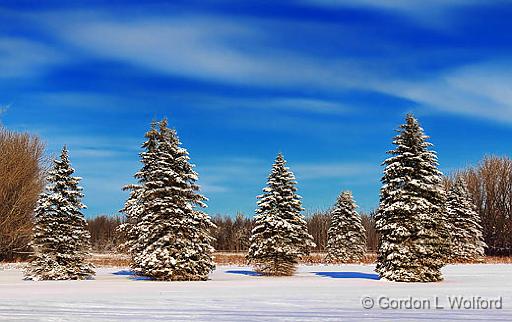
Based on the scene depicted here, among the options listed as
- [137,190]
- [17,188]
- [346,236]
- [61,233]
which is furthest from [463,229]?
[17,188]

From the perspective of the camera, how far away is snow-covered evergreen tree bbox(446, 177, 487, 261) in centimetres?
5302

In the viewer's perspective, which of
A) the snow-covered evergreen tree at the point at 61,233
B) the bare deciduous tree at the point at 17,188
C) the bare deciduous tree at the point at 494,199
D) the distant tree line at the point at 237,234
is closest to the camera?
the snow-covered evergreen tree at the point at 61,233

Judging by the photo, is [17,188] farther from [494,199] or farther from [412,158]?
[494,199]

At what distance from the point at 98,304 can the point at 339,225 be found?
41968 millimetres

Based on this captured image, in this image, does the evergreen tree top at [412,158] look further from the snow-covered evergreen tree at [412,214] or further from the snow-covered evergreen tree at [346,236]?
the snow-covered evergreen tree at [346,236]

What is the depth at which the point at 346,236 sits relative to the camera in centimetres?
5344

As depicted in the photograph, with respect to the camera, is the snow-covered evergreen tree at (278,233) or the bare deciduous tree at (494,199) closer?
the snow-covered evergreen tree at (278,233)

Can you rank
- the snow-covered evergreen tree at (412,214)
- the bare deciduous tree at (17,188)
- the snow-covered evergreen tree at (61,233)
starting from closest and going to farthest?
the snow-covered evergreen tree at (412,214)
the snow-covered evergreen tree at (61,233)
the bare deciduous tree at (17,188)

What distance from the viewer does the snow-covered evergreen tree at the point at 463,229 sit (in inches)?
2087

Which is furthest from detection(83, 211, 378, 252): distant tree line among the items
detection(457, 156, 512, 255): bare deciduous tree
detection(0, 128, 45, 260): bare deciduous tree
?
detection(0, 128, 45, 260): bare deciduous tree

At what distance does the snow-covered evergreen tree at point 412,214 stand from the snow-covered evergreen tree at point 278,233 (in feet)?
20.9

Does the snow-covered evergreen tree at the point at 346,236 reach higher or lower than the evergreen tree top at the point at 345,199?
lower

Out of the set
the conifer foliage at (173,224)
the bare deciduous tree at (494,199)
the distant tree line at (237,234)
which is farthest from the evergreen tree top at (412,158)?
the distant tree line at (237,234)

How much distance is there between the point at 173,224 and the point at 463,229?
3742cm
